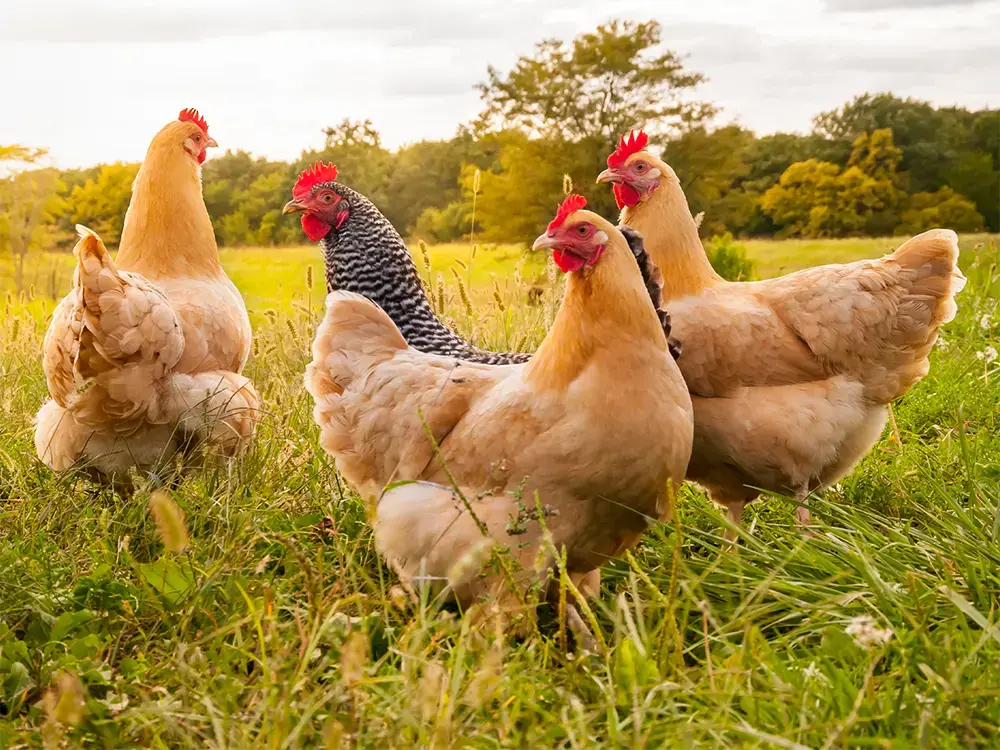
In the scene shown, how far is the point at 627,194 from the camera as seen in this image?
381cm

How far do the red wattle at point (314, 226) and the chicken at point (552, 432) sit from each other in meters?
1.21

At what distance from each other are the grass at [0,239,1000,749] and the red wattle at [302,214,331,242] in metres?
0.92

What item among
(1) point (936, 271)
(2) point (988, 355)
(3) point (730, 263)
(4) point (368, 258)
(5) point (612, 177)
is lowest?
(2) point (988, 355)

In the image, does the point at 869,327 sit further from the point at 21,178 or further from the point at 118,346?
the point at 21,178

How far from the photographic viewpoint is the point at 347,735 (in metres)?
1.59

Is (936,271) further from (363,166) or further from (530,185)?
(530,185)

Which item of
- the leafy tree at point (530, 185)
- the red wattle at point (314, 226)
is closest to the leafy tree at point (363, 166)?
the leafy tree at point (530, 185)

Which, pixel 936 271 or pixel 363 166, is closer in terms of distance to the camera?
pixel 936 271

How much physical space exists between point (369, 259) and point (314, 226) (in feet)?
1.21

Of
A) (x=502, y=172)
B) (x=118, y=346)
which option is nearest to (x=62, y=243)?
(x=502, y=172)

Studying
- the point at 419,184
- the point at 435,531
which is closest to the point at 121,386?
the point at 435,531

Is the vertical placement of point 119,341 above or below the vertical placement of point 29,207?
below

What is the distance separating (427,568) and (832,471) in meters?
1.91

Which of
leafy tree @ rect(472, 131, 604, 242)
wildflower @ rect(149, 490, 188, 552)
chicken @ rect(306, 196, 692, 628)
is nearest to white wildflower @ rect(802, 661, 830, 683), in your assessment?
chicken @ rect(306, 196, 692, 628)
